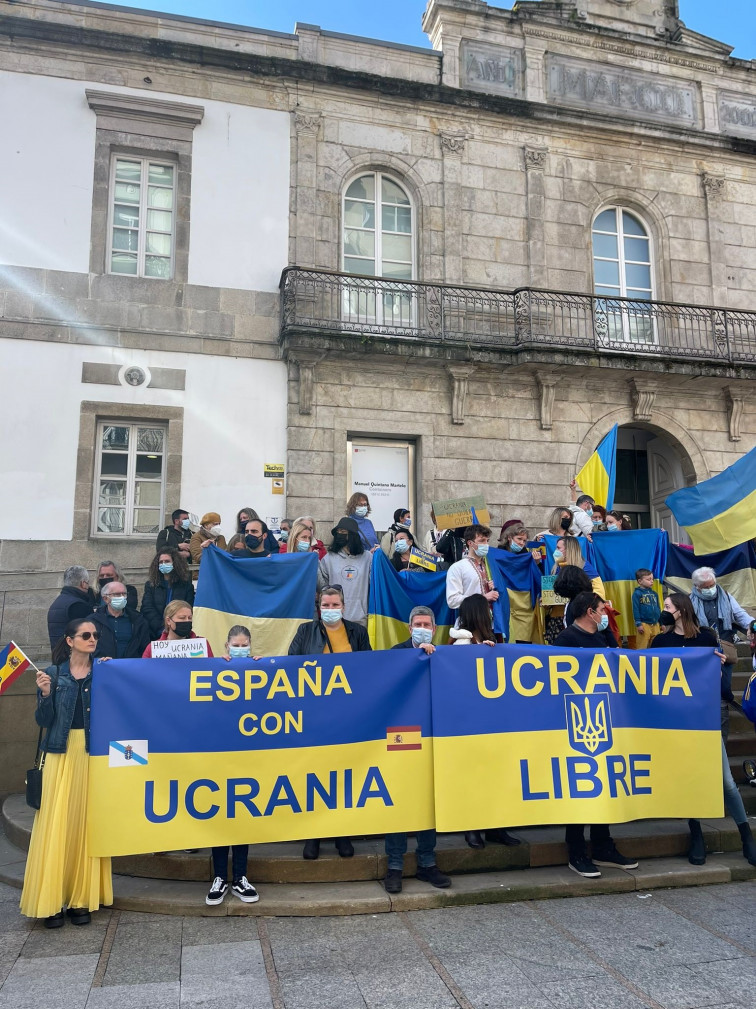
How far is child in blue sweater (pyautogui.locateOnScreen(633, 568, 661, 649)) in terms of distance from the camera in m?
8.73

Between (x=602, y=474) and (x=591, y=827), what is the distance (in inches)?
229

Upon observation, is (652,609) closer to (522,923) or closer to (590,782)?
(590,782)

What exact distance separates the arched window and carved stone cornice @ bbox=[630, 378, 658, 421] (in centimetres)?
433

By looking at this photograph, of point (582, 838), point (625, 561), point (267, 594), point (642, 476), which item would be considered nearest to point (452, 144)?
point (642, 476)

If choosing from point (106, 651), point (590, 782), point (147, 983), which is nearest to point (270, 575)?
point (106, 651)

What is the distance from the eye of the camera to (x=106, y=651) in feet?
20.4

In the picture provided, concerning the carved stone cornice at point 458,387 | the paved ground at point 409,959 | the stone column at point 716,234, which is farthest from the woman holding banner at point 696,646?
the stone column at point 716,234

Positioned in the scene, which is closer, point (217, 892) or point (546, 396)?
point (217, 892)

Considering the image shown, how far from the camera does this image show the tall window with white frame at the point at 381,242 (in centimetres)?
1291

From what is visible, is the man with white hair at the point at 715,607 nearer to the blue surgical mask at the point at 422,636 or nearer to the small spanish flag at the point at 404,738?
the blue surgical mask at the point at 422,636

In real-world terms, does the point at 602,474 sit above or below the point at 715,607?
above

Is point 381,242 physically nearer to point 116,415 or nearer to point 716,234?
point 116,415

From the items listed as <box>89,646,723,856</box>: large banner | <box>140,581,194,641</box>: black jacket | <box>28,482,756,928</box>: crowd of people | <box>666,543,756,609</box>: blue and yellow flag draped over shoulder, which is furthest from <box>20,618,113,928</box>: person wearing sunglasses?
<box>666,543,756,609</box>: blue and yellow flag draped over shoulder

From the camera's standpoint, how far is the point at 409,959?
4.39m
